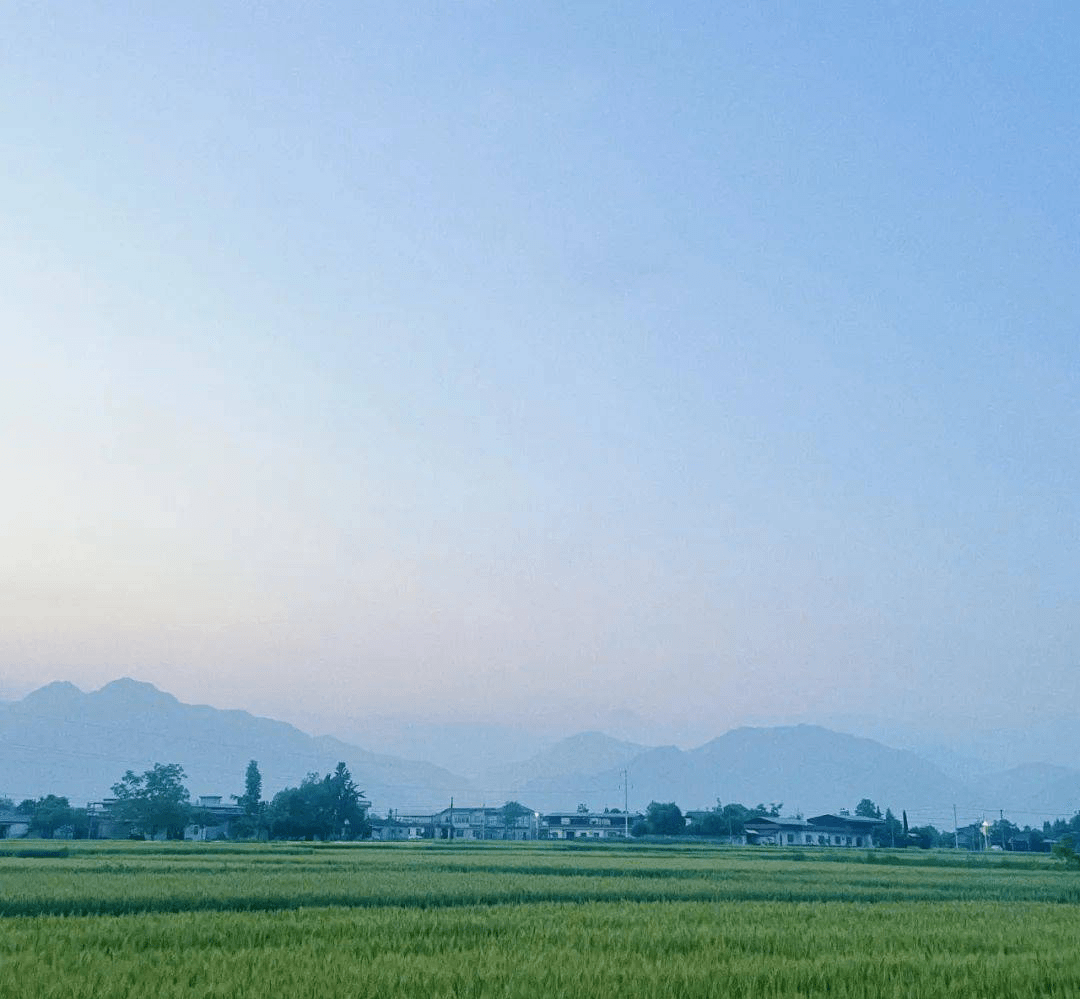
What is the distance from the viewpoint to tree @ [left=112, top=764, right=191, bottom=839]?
102 m

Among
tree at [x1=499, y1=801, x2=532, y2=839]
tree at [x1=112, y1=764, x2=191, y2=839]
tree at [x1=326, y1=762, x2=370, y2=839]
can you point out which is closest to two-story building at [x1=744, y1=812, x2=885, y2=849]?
tree at [x1=326, y1=762, x2=370, y2=839]

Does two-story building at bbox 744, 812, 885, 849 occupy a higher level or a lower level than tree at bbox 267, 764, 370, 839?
lower

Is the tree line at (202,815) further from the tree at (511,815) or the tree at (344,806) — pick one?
the tree at (511,815)

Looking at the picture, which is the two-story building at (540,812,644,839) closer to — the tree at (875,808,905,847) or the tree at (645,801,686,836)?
the tree at (645,801,686,836)

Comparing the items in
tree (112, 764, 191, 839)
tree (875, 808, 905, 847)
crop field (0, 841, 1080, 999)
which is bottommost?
tree (875, 808, 905, 847)

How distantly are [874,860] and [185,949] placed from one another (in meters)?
57.3

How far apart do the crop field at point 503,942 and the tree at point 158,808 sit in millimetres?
75777

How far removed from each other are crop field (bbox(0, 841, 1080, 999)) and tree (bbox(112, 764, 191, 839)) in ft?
249

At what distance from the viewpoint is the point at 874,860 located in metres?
64.8

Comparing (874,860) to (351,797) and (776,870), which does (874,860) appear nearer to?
(776,870)

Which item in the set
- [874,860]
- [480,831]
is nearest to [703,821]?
[480,831]

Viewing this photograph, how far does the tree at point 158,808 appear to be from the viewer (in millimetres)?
102188

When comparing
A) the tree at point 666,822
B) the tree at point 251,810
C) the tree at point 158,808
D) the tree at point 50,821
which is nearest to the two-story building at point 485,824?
the tree at point 666,822

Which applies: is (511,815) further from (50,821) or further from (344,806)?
(50,821)
